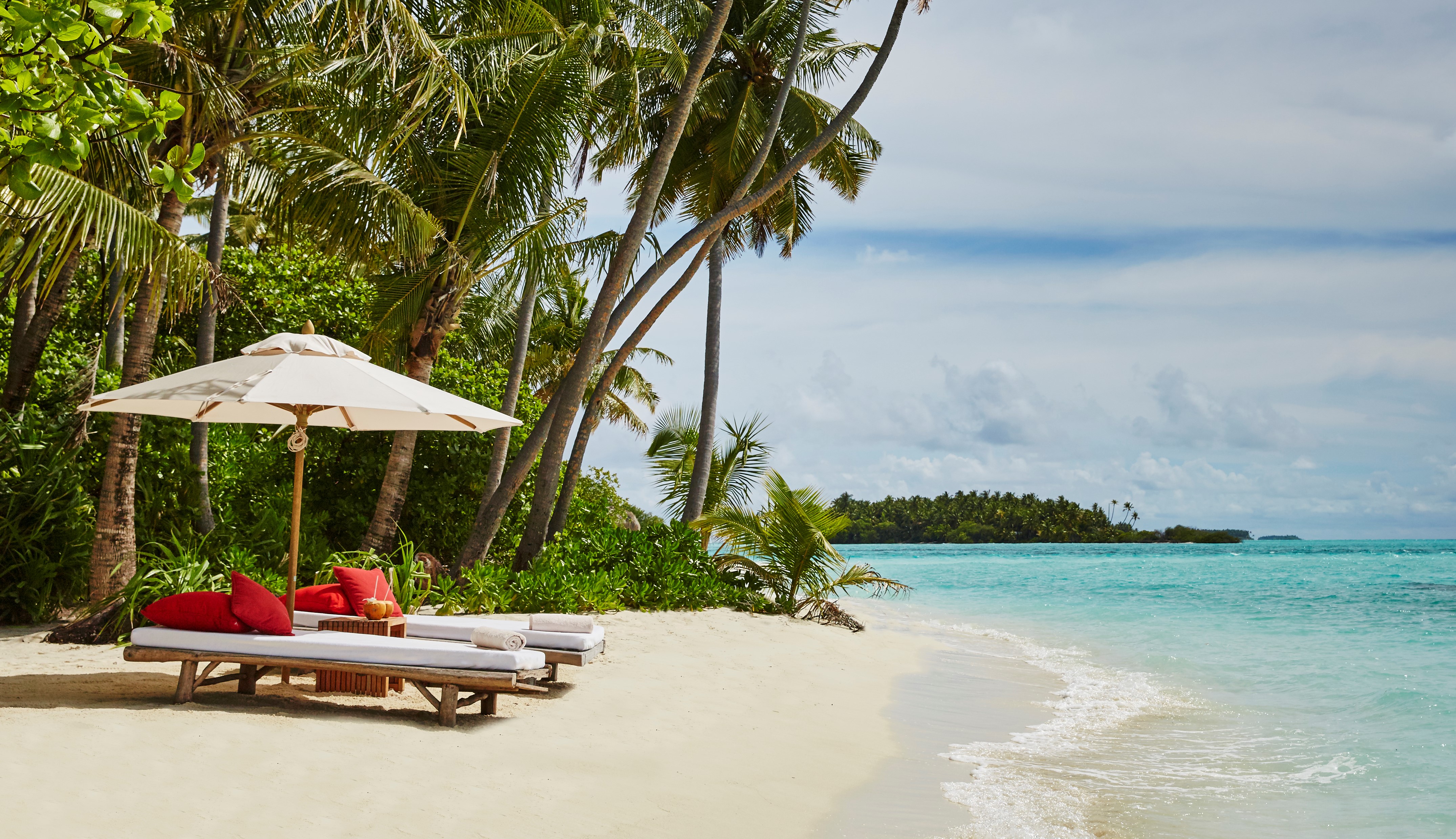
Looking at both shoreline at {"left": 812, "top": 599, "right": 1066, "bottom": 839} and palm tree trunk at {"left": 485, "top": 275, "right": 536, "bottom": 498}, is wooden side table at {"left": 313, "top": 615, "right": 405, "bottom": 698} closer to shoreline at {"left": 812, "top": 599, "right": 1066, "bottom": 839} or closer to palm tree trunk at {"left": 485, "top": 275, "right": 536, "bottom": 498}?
shoreline at {"left": 812, "top": 599, "right": 1066, "bottom": 839}

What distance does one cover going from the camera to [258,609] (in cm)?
534

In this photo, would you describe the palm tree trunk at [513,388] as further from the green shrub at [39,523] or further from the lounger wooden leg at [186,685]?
the lounger wooden leg at [186,685]

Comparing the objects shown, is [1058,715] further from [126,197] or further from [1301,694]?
[126,197]

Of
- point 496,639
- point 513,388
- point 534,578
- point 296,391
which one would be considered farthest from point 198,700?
point 513,388

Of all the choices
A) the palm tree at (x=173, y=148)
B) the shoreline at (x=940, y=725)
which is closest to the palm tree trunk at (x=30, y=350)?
the palm tree at (x=173, y=148)

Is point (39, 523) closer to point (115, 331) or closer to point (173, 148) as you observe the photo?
point (115, 331)

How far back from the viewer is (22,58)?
10.6 ft

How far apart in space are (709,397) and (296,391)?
967cm

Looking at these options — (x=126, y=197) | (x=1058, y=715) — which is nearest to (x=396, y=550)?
(x=126, y=197)

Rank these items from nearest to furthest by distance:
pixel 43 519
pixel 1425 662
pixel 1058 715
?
1. pixel 1058 715
2. pixel 43 519
3. pixel 1425 662

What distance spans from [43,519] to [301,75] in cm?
433

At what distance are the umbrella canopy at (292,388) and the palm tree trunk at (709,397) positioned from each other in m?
8.04

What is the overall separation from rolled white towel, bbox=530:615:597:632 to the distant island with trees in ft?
244

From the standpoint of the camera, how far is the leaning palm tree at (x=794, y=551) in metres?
11.3
